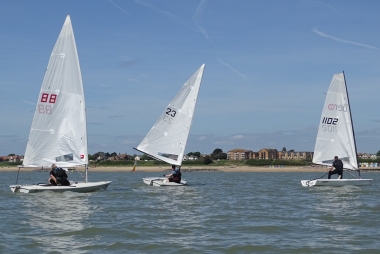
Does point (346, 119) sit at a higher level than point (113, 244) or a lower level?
higher

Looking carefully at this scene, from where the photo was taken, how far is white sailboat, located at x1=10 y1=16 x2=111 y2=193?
76.9ft

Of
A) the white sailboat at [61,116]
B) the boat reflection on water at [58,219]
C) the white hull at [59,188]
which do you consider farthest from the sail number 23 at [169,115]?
the boat reflection on water at [58,219]

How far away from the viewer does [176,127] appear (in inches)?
1171

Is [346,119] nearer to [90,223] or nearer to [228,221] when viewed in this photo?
[228,221]

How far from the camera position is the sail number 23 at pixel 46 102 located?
2342 centimetres

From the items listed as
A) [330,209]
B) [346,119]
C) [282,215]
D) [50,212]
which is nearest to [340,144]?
[346,119]

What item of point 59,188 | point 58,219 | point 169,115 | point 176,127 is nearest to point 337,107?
point 176,127

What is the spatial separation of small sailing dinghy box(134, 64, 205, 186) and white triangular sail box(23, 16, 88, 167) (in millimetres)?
6446

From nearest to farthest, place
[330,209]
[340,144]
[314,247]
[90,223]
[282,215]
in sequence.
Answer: [314,247] → [90,223] → [282,215] → [330,209] → [340,144]

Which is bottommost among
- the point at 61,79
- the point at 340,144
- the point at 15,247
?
the point at 15,247

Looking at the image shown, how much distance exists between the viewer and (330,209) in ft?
60.8

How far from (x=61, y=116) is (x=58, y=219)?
8649mm

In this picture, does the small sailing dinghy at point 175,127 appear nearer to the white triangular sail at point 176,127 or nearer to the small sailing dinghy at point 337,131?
the white triangular sail at point 176,127

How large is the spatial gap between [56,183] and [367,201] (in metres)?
11.9
